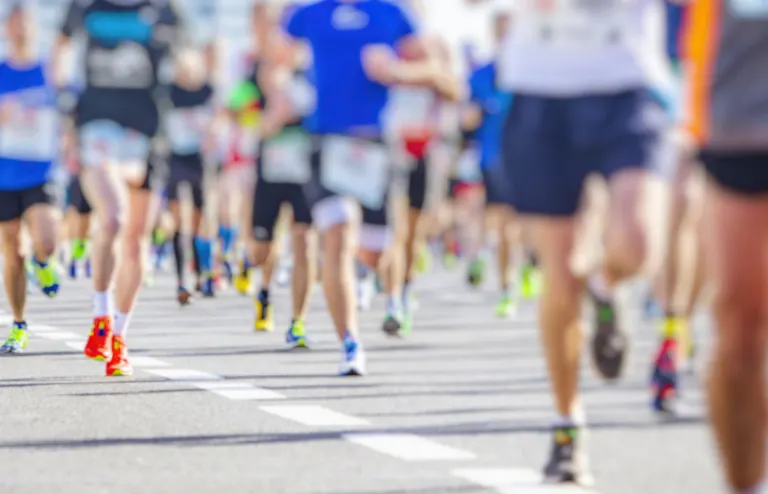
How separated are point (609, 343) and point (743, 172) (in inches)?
72.2

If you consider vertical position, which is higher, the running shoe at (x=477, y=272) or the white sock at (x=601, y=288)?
the running shoe at (x=477, y=272)

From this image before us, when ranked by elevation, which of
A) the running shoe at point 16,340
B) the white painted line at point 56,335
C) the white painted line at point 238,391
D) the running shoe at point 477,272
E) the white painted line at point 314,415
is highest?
the running shoe at point 477,272

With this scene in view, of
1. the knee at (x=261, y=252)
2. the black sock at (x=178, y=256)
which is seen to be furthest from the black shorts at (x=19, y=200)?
the black sock at (x=178, y=256)

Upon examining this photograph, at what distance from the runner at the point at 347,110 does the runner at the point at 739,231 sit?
19.0 ft

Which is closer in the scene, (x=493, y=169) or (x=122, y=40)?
(x=122, y=40)

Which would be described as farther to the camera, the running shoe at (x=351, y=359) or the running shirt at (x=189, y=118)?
the running shirt at (x=189, y=118)

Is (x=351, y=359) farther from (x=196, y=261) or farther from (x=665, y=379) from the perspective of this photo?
(x=196, y=261)

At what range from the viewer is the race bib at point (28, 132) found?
14602mm

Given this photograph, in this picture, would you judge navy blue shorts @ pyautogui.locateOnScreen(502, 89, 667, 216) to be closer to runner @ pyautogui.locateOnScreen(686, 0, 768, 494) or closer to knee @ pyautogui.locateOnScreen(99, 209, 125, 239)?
runner @ pyautogui.locateOnScreen(686, 0, 768, 494)

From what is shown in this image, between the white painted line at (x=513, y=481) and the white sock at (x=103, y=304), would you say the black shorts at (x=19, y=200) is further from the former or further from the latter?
the white painted line at (x=513, y=481)

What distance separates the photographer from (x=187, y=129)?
22344mm

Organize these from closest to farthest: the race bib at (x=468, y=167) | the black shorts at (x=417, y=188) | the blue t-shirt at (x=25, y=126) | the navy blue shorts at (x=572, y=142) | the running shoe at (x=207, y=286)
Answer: the navy blue shorts at (x=572, y=142), the blue t-shirt at (x=25, y=126), the black shorts at (x=417, y=188), the running shoe at (x=207, y=286), the race bib at (x=468, y=167)

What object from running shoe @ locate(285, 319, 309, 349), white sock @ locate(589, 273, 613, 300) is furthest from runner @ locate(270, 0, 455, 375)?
white sock @ locate(589, 273, 613, 300)

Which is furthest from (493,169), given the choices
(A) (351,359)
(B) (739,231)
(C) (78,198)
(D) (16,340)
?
(B) (739,231)
